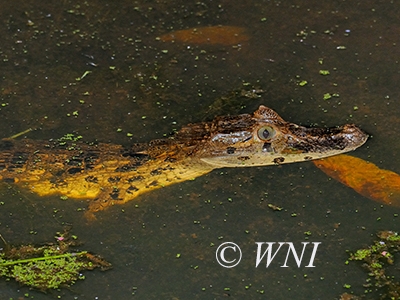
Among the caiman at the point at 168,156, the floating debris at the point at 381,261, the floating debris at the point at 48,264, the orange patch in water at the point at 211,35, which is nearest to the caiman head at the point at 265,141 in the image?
the caiman at the point at 168,156

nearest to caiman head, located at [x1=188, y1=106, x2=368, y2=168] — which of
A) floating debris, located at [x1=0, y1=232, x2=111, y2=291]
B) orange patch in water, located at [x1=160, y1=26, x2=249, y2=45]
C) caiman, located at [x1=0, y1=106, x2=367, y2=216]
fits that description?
caiman, located at [x1=0, y1=106, x2=367, y2=216]

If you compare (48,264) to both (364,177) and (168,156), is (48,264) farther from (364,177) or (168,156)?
(364,177)

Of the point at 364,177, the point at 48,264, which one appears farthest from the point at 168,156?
the point at 364,177

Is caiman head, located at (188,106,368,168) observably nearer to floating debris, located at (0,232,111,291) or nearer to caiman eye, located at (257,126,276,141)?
caiman eye, located at (257,126,276,141)

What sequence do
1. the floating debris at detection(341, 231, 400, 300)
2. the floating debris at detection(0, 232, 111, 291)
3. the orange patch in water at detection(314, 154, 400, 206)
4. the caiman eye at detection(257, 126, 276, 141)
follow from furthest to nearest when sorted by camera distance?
the caiman eye at detection(257, 126, 276, 141) < the orange patch in water at detection(314, 154, 400, 206) < the floating debris at detection(0, 232, 111, 291) < the floating debris at detection(341, 231, 400, 300)

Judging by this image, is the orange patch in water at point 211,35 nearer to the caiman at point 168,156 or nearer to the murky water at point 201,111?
the murky water at point 201,111

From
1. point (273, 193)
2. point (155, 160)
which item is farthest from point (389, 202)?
point (155, 160)
